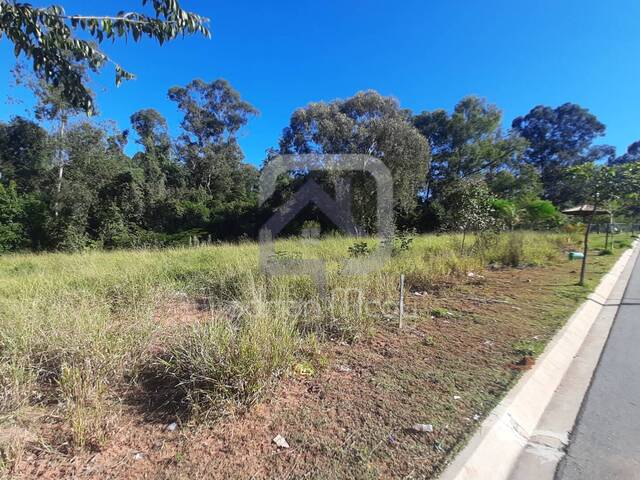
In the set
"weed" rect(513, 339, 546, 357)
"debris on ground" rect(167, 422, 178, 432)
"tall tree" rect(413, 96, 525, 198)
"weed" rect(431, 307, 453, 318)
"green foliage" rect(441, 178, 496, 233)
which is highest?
"tall tree" rect(413, 96, 525, 198)

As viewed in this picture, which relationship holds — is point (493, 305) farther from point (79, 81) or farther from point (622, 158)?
point (622, 158)

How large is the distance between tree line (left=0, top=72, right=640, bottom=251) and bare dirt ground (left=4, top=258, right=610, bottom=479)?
21.2 feet

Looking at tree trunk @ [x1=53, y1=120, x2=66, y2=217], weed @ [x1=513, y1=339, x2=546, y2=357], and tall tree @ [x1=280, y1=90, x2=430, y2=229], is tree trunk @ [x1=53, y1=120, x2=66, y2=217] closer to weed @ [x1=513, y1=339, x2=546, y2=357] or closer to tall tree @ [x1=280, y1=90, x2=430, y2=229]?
tall tree @ [x1=280, y1=90, x2=430, y2=229]

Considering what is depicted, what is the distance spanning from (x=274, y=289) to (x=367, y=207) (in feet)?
44.7

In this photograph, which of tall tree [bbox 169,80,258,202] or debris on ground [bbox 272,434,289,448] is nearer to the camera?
debris on ground [bbox 272,434,289,448]

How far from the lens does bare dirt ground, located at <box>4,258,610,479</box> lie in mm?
1761

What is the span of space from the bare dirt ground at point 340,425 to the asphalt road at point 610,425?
0.52 m

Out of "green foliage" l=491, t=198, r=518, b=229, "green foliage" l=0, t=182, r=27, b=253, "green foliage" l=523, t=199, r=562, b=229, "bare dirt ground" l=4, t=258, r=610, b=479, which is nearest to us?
"bare dirt ground" l=4, t=258, r=610, b=479

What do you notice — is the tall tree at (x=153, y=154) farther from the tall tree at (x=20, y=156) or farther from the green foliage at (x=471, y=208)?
the green foliage at (x=471, y=208)

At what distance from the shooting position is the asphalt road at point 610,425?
74.6 inches

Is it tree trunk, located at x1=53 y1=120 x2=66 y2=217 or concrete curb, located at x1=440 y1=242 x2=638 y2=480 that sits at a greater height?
tree trunk, located at x1=53 y1=120 x2=66 y2=217

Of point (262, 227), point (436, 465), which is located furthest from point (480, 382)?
point (262, 227)

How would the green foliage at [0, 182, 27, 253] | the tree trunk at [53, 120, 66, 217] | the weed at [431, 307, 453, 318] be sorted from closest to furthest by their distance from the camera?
the weed at [431, 307, 453, 318] → the green foliage at [0, 182, 27, 253] → the tree trunk at [53, 120, 66, 217]

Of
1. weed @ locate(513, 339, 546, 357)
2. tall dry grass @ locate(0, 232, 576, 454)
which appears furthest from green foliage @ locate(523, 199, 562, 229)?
tall dry grass @ locate(0, 232, 576, 454)
